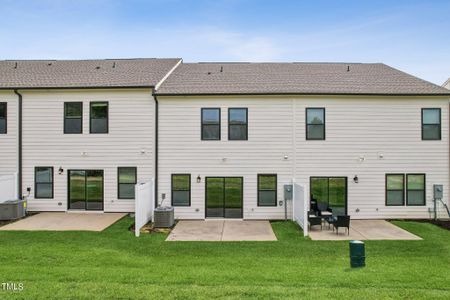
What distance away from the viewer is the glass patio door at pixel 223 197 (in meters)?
14.2

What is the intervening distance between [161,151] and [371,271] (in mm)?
9989

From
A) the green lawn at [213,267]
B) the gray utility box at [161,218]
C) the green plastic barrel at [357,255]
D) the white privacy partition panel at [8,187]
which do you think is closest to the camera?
the green lawn at [213,267]

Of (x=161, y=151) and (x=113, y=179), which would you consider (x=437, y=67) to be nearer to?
(x=161, y=151)

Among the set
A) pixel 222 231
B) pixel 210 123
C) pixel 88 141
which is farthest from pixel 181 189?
pixel 88 141

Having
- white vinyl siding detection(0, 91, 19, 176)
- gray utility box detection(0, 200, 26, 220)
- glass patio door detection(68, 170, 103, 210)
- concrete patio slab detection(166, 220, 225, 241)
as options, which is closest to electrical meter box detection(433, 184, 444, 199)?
concrete patio slab detection(166, 220, 225, 241)

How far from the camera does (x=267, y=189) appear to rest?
14.2 metres

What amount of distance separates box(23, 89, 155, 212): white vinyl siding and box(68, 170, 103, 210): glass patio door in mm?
254

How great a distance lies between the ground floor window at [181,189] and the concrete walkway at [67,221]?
2605mm

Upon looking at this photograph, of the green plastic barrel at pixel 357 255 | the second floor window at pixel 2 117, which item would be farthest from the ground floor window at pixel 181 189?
the second floor window at pixel 2 117

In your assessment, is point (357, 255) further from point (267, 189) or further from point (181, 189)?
point (181, 189)

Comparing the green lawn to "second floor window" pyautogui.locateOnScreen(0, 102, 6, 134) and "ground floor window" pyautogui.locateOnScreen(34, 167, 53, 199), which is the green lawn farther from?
"second floor window" pyautogui.locateOnScreen(0, 102, 6, 134)

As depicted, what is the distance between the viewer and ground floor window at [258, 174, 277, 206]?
1413cm

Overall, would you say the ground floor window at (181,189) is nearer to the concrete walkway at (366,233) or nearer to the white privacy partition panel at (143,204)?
the white privacy partition panel at (143,204)

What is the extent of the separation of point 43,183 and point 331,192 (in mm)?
13796
